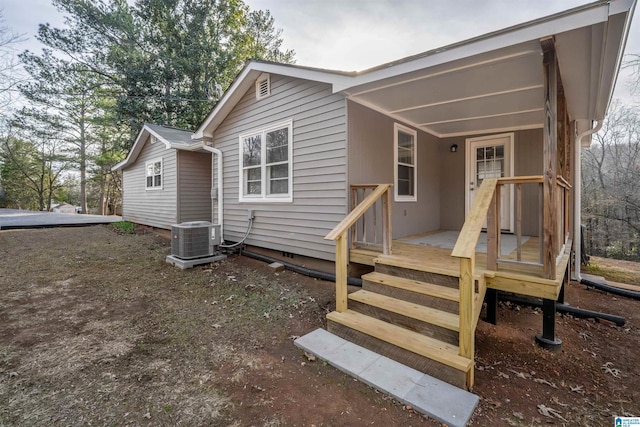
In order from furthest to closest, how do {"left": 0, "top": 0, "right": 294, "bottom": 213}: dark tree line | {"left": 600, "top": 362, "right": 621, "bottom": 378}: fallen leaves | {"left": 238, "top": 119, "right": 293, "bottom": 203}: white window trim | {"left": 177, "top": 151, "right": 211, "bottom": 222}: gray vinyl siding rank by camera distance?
1. {"left": 0, "top": 0, "right": 294, "bottom": 213}: dark tree line
2. {"left": 177, "top": 151, "right": 211, "bottom": 222}: gray vinyl siding
3. {"left": 238, "top": 119, "right": 293, "bottom": 203}: white window trim
4. {"left": 600, "top": 362, "right": 621, "bottom": 378}: fallen leaves

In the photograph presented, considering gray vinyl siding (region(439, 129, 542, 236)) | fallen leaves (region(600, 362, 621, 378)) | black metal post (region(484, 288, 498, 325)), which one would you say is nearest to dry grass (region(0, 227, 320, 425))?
black metal post (region(484, 288, 498, 325))

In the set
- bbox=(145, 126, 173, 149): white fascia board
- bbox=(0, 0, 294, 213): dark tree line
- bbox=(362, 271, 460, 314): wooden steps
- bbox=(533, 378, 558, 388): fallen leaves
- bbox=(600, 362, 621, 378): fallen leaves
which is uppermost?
bbox=(0, 0, 294, 213): dark tree line

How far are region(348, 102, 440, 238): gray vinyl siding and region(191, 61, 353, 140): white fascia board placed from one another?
1.86 ft

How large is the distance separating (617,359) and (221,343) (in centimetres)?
409

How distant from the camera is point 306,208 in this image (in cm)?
527

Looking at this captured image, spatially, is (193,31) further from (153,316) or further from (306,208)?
(153,316)

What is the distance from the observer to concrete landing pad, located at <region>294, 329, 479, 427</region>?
2.06m

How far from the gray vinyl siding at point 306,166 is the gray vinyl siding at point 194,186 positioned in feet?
12.5

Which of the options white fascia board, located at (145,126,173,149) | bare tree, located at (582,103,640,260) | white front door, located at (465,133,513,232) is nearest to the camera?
white front door, located at (465,133,513,232)

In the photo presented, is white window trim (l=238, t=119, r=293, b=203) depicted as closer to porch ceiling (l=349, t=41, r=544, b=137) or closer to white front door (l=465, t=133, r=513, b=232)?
porch ceiling (l=349, t=41, r=544, b=137)

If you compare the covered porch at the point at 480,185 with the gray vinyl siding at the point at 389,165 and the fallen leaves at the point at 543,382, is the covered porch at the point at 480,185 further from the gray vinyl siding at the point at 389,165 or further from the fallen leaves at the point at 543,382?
the fallen leaves at the point at 543,382

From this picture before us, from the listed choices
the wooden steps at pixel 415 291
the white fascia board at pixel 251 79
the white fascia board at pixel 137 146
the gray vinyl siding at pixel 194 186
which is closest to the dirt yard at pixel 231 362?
the wooden steps at pixel 415 291

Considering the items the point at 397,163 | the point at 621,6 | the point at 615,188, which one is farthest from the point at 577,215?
the point at 615,188

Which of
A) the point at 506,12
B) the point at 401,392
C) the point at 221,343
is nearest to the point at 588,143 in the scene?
the point at 506,12
